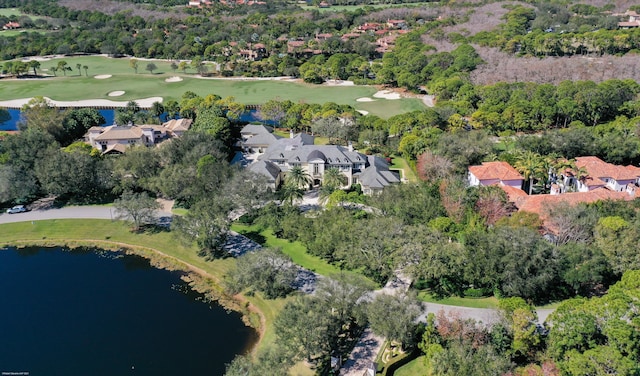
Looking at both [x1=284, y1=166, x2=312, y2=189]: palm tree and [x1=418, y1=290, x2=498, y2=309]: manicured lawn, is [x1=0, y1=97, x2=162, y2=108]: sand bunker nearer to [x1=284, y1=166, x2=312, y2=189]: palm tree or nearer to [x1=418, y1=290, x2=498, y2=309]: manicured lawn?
[x1=284, y1=166, x2=312, y2=189]: palm tree

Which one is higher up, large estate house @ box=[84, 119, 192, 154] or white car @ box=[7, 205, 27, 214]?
large estate house @ box=[84, 119, 192, 154]

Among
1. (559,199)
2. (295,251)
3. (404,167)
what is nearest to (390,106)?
(404,167)

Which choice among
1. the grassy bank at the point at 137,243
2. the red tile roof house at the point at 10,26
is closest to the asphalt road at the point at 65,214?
the grassy bank at the point at 137,243

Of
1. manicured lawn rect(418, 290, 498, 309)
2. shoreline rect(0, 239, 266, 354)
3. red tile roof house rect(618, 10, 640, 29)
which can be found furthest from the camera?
red tile roof house rect(618, 10, 640, 29)

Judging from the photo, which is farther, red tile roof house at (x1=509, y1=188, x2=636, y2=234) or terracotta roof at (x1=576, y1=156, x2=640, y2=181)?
terracotta roof at (x1=576, y1=156, x2=640, y2=181)

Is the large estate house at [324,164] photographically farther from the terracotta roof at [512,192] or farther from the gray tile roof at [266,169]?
the terracotta roof at [512,192]

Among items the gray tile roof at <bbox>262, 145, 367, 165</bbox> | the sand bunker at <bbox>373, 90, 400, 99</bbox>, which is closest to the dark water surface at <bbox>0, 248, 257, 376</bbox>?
the gray tile roof at <bbox>262, 145, 367, 165</bbox>

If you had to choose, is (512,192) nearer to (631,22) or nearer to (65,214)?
(65,214)

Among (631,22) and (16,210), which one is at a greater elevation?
(631,22)
